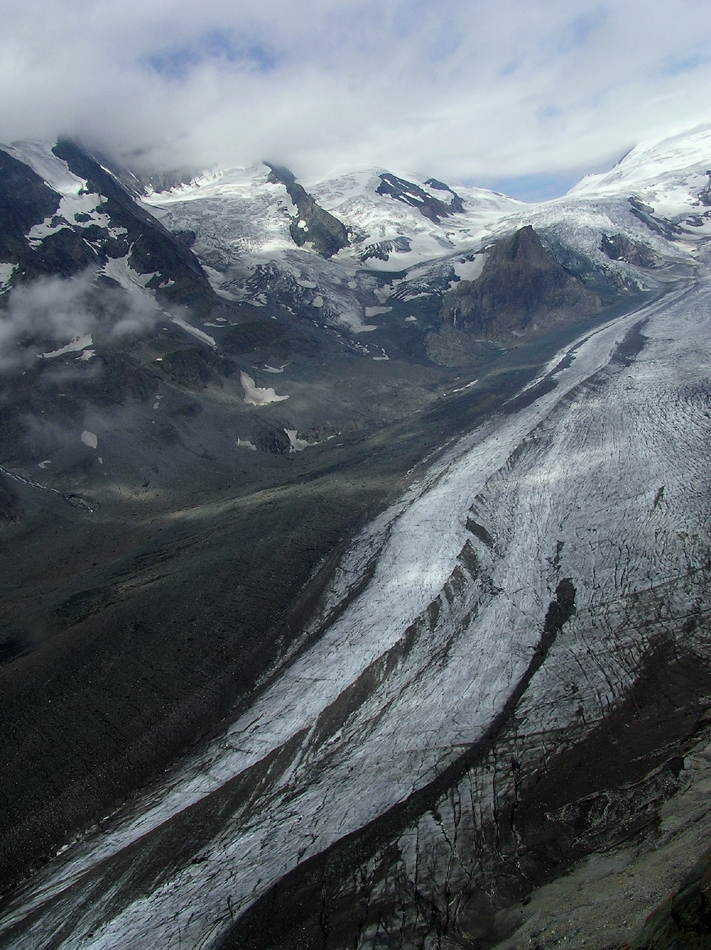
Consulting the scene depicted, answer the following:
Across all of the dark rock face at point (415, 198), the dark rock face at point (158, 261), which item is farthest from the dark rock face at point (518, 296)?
the dark rock face at point (415, 198)

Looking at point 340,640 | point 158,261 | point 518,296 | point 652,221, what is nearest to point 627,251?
point 652,221

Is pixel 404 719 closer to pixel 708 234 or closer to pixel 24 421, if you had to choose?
pixel 24 421

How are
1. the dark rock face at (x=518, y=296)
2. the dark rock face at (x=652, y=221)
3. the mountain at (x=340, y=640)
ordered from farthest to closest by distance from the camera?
the dark rock face at (x=652, y=221), the dark rock face at (x=518, y=296), the mountain at (x=340, y=640)

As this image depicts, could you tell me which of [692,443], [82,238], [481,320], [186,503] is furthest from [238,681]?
[481,320]

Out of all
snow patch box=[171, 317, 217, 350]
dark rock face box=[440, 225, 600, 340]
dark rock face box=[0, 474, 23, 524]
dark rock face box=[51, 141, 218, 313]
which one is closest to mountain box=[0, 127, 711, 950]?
dark rock face box=[0, 474, 23, 524]

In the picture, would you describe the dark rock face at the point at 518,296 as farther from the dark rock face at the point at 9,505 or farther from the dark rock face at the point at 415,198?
the dark rock face at the point at 9,505

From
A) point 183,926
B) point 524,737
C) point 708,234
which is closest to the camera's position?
point 183,926

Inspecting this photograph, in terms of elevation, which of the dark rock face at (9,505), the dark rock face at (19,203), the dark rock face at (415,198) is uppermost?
the dark rock face at (415,198)
